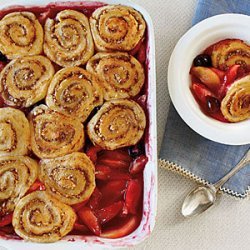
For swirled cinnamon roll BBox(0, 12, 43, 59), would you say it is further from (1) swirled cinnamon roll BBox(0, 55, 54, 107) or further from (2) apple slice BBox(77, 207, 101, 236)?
(2) apple slice BBox(77, 207, 101, 236)

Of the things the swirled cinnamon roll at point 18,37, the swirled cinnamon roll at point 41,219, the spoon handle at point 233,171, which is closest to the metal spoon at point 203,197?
the spoon handle at point 233,171

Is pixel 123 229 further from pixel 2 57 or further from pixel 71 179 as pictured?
pixel 2 57

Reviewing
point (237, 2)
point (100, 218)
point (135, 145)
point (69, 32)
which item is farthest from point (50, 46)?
point (237, 2)

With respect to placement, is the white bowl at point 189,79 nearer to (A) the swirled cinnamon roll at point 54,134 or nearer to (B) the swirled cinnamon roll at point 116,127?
(B) the swirled cinnamon roll at point 116,127

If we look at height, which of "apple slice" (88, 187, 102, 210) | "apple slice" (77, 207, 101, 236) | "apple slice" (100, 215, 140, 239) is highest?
"apple slice" (88, 187, 102, 210)

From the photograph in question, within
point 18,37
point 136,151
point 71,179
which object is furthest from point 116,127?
point 18,37

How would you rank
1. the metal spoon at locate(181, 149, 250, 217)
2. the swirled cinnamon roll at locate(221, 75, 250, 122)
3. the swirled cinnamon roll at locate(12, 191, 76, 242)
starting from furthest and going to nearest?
1. the metal spoon at locate(181, 149, 250, 217)
2. the swirled cinnamon roll at locate(221, 75, 250, 122)
3. the swirled cinnamon roll at locate(12, 191, 76, 242)

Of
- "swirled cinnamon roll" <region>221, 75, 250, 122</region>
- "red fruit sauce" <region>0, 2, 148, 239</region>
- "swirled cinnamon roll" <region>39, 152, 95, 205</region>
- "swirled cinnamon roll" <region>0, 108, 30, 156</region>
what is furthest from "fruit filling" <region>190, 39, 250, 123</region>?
"swirled cinnamon roll" <region>0, 108, 30, 156</region>
